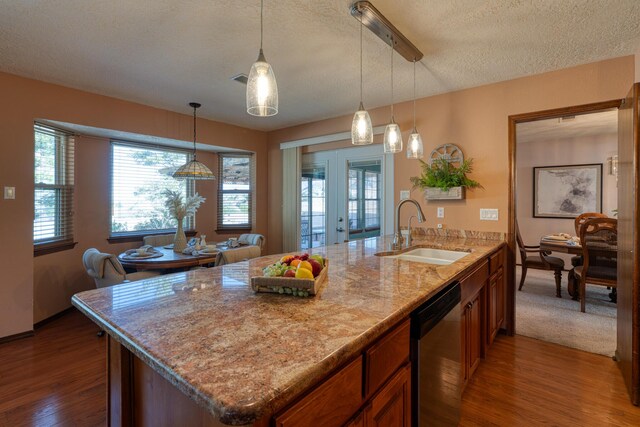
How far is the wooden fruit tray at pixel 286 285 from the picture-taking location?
1280mm

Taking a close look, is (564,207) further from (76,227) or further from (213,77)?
(76,227)

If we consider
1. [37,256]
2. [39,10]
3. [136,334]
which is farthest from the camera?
[37,256]

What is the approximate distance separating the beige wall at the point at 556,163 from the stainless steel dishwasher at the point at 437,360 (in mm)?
5393

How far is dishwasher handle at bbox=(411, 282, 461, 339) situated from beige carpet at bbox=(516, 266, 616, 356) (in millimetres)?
2090

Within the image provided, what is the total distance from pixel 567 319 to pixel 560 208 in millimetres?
3102

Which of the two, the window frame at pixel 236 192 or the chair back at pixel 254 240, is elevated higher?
the window frame at pixel 236 192

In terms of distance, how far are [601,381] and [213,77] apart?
160 inches

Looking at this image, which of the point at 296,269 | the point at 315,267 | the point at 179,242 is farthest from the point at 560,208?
the point at 179,242

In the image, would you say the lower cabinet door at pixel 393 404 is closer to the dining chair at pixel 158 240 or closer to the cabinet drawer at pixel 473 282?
the cabinet drawer at pixel 473 282

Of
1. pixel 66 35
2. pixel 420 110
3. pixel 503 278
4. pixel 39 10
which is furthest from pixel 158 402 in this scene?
pixel 420 110

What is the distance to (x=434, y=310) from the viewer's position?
4.59 ft

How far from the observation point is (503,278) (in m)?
3.01

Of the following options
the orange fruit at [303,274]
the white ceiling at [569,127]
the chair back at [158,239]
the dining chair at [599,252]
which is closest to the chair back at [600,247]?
the dining chair at [599,252]

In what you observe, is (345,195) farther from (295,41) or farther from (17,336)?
(17,336)
